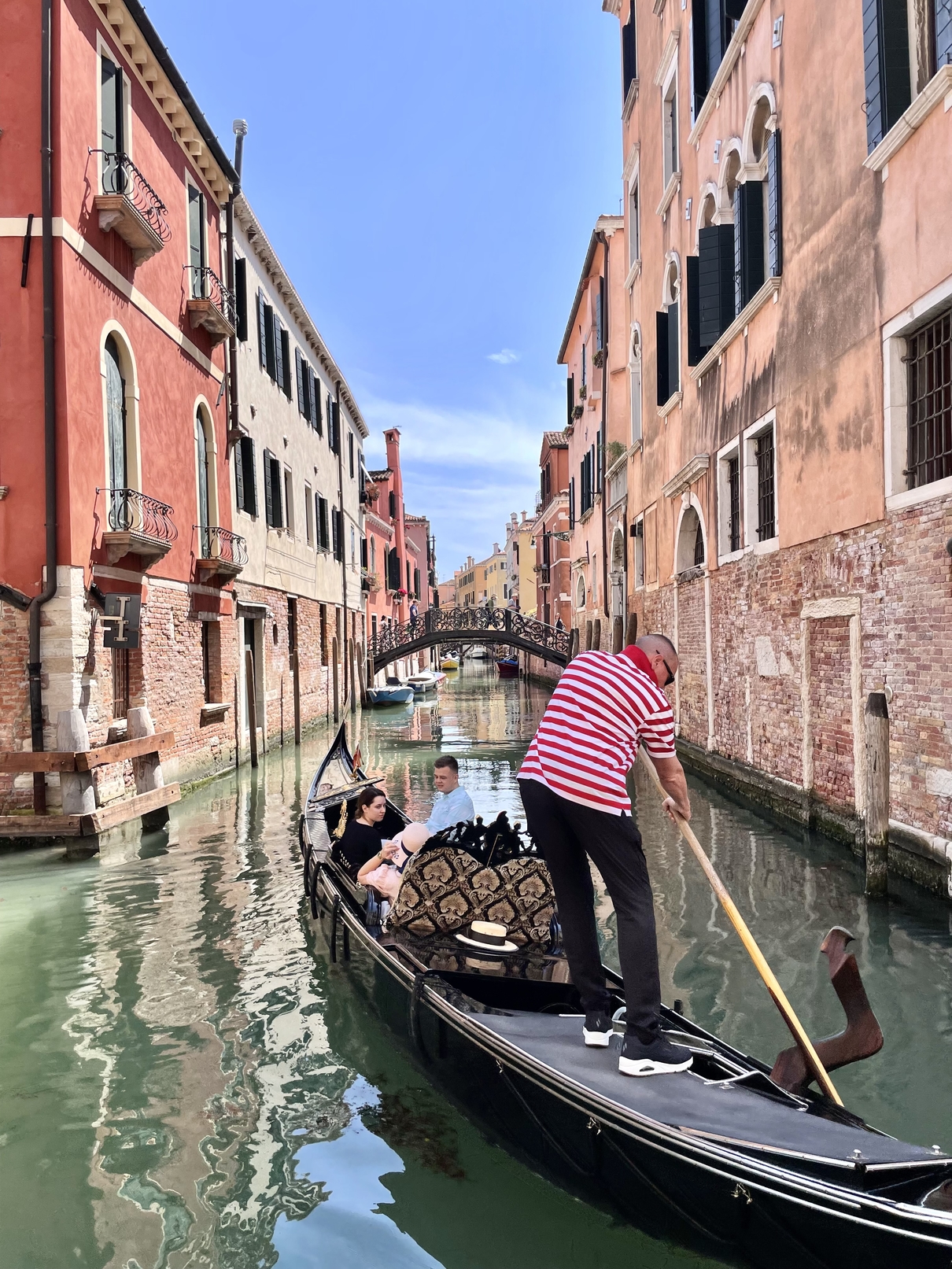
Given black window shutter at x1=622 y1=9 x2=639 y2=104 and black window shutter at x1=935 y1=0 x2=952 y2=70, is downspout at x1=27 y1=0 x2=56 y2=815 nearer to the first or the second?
black window shutter at x1=935 y1=0 x2=952 y2=70

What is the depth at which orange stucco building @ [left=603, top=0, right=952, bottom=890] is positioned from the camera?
5.40 metres

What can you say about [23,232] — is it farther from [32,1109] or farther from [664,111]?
[664,111]

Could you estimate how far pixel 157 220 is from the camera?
8.93 metres

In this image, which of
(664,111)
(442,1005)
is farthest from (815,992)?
(664,111)

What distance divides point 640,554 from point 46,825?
10.2 metres

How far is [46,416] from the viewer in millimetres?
6887

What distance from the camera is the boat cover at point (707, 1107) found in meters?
2.22

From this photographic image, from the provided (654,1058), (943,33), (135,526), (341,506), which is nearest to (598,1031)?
(654,1058)

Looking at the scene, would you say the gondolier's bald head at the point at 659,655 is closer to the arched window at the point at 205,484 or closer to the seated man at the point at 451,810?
the seated man at the point at 451,810

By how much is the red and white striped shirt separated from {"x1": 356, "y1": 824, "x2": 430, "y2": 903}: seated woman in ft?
5.19

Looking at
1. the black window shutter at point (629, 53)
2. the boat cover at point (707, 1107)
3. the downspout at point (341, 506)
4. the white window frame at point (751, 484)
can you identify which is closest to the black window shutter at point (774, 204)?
the white window frame at point (751, 484)

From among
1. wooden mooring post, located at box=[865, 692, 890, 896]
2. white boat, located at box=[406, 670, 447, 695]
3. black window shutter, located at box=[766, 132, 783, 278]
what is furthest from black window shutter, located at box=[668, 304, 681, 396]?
white boat, located at box=[406, 670, 447, 695]

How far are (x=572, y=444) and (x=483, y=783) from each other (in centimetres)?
1526

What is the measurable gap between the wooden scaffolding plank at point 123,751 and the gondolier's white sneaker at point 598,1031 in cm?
462
